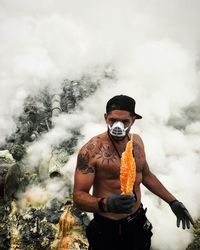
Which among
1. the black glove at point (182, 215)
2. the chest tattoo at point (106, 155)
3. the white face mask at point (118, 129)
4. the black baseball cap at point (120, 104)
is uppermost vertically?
the black baseball cap at point (120, 104)

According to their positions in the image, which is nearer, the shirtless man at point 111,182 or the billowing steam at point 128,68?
the shirtless man at point 111,182

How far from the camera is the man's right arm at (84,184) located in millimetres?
2604

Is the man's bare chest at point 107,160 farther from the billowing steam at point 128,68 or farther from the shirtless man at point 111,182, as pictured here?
the billowing steam at point 128,68

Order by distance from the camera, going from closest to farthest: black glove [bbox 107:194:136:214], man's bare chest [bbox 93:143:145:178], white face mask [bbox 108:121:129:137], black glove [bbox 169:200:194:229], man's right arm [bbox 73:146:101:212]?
1. black glove [bbox 107:194:136:214]
2. man's right arm [bbox 73:146:101:212]
3. white face mask [bbox 108:121:129:137]
4. man's bare chest [bbox 93:143:145:178]
5. black glove [bbox 169:200:194:229]

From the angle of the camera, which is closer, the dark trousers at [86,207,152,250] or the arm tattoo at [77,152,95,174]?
the arm tattoo at [77,152,95,174]

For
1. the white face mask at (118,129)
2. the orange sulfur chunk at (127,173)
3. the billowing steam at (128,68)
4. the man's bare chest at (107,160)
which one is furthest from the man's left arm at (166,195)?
the billowing steam at (128,68)

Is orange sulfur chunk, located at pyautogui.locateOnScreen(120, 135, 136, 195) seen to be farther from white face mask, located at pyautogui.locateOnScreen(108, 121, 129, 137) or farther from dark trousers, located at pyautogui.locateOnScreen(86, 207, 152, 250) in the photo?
dark trousers, located at pyautogui.locateOnScreen(86, 207, 152, 250)

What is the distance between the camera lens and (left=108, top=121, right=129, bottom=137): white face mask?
2.76 meters

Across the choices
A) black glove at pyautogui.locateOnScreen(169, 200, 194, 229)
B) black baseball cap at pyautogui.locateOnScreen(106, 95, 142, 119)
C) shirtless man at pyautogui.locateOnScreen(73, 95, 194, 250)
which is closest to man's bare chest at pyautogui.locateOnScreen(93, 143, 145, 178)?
shirtless man at pyautogui.locateOnScreen(73, 95, 194, 250)

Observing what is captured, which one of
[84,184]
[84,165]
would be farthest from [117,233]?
[84,165]

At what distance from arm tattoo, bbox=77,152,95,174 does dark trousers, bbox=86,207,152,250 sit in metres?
0.47

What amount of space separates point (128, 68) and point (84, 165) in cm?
828

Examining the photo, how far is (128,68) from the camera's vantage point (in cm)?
1074

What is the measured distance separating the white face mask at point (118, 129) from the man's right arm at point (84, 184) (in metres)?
0.30
